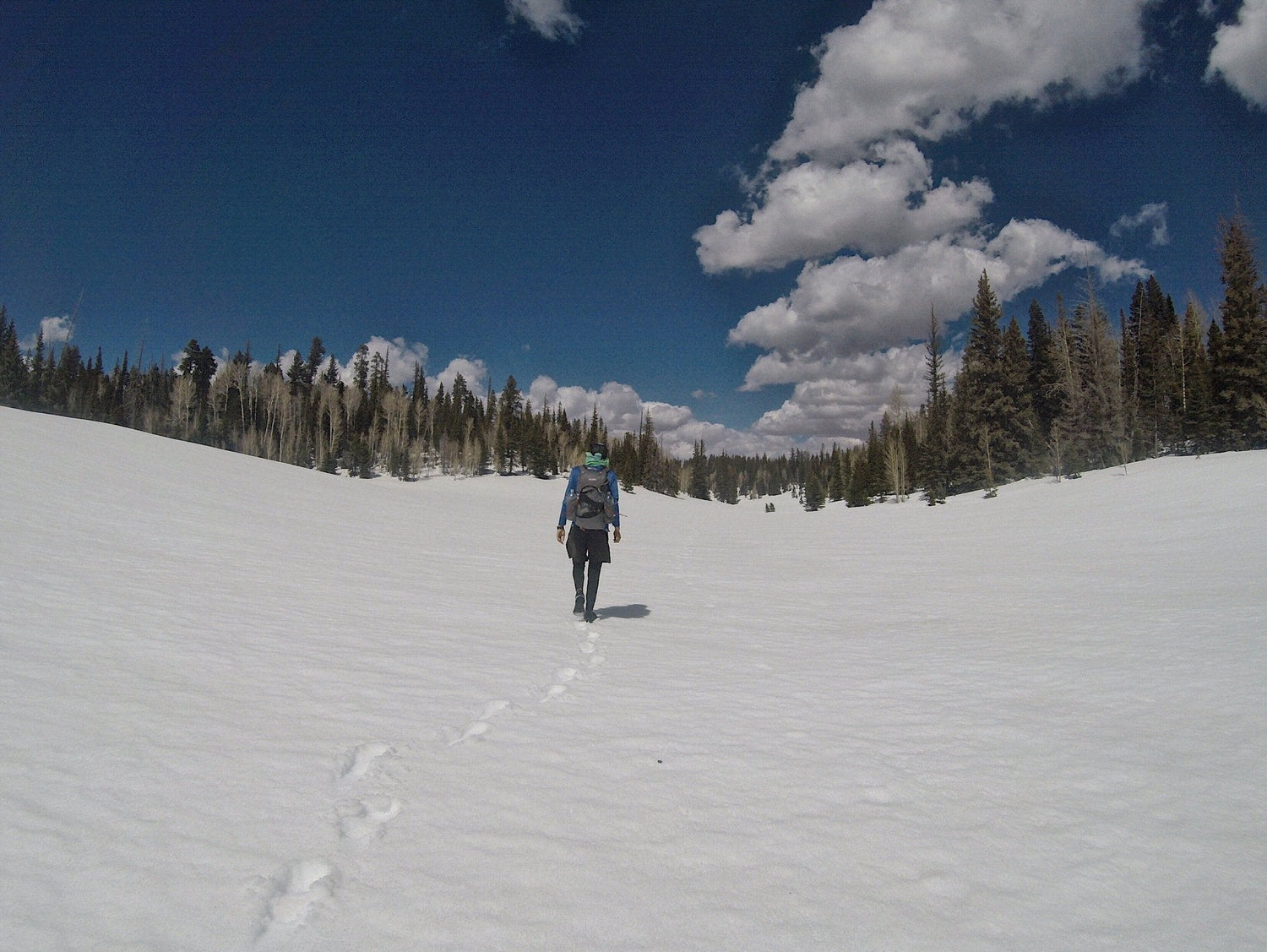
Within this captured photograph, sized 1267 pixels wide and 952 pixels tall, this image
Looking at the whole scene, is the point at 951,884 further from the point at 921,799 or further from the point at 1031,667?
the point at 1031,667

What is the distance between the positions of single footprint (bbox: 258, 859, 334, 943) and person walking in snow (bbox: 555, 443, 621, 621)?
548 cm

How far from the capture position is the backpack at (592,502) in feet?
25.5

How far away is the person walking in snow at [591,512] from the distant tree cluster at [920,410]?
4091 centimetres

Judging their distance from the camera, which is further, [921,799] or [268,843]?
[921,799]

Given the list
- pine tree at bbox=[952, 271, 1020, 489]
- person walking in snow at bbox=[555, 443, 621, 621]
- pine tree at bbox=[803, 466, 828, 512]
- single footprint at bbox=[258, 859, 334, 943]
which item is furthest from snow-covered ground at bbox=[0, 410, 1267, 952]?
pine tree at bbox=[803, 466, 828, 512]

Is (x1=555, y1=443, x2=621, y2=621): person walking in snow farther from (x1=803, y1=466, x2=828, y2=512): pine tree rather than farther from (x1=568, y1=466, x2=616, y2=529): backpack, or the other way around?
(x1=803, y1=466, x2=828, y2=512): pine tree

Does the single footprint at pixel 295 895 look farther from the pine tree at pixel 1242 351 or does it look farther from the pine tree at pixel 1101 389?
the pine tree at pixel 1101 389

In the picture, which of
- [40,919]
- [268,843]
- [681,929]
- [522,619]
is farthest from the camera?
[522,619]

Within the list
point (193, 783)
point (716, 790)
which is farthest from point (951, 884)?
point (193, 783)

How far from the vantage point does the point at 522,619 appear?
7969mm

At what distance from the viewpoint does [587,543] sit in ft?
26.1

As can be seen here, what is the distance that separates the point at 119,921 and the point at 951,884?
3167 millimetres

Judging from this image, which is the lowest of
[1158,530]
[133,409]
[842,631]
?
[842,631]

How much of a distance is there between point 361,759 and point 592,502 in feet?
15.7
